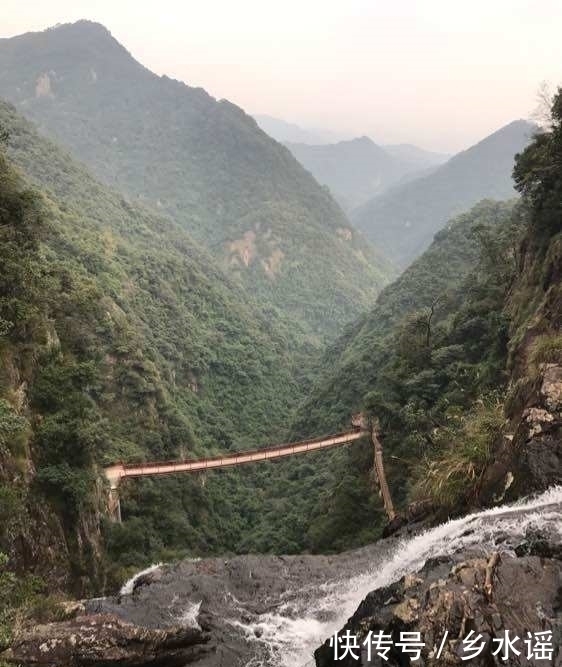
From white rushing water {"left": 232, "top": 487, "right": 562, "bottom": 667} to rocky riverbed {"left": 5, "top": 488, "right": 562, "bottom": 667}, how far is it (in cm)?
3

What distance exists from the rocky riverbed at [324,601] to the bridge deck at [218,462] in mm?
11464

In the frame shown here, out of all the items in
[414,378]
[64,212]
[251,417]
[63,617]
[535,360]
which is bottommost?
[251,417]

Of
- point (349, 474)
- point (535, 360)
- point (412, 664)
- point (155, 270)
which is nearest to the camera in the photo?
point (412, 664)

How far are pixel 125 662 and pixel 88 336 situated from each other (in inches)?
681

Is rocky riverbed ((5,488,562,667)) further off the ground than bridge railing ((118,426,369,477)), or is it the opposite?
rocky riverbed ((5,488,562,667))

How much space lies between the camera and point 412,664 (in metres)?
6.31

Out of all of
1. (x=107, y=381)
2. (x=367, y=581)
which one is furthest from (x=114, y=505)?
(x=367, y=581)

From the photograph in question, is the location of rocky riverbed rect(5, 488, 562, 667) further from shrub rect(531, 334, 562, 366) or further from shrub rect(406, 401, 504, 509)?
shrub rect(531, 334, 562, 366)

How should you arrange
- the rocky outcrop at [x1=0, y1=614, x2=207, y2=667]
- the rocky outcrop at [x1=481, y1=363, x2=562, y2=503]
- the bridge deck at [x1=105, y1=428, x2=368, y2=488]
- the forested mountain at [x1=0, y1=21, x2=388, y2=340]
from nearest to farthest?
the rocky outcrop at [x1=481, y1=363, x2=562, y2=503]
the rocky outcrop at [x1=0, y1=614, x2=207, y2=667]
the bridge deck at [x1=105, y1=428, x2=368, y2=488]
the forested mountain at [x1=0, y1=21, x2=388, y2=340]

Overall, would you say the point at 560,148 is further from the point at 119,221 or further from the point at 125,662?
the point at 119,221

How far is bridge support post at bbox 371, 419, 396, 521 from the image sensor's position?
20.8 metres

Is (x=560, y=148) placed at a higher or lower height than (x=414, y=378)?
higher

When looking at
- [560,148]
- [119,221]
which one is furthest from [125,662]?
[119,221]

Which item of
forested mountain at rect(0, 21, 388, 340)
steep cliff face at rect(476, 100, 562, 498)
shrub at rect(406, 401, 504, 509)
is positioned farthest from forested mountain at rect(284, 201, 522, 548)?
forested mountain at rect(0, 21, 388, 340)
